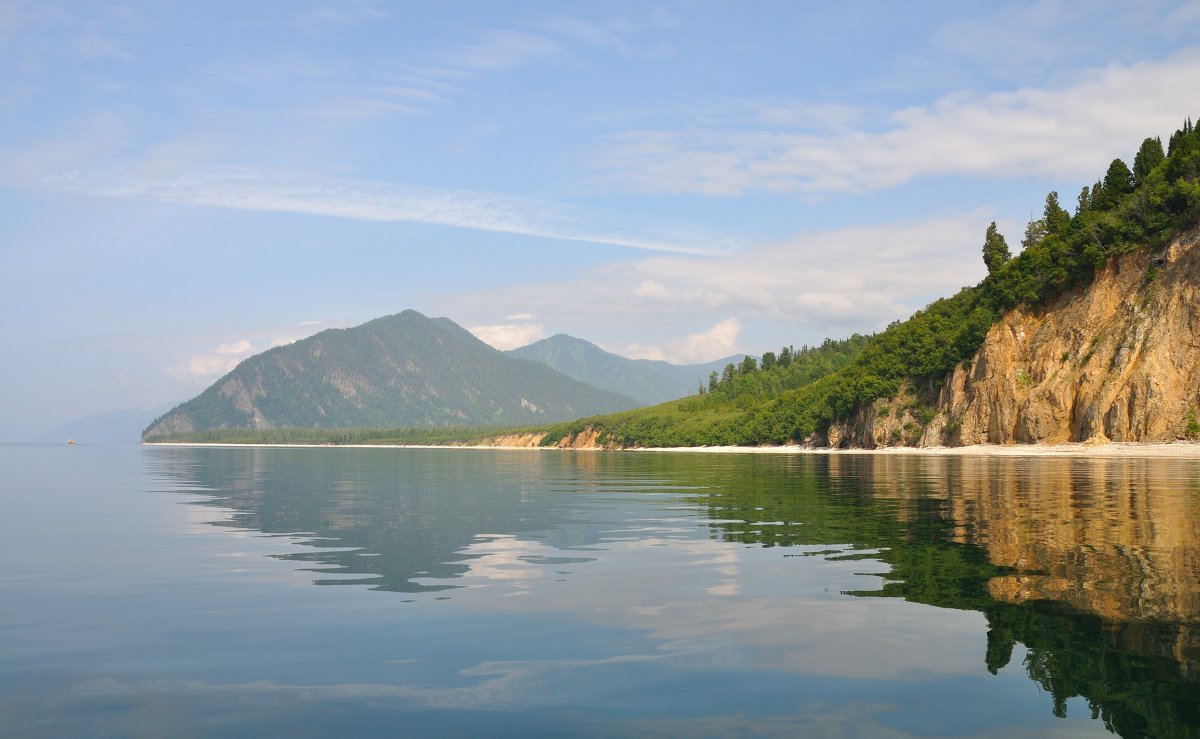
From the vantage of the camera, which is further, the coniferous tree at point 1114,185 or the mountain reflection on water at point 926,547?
the coniferous tree at point 1114,185

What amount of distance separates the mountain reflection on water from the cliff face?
67.1 m

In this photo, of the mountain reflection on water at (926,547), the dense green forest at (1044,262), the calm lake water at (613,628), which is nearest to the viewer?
the calm lake water at (613,628)

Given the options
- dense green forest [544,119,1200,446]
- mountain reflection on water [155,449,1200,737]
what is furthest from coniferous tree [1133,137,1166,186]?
mountain reflection on water [155,449,1200,737]

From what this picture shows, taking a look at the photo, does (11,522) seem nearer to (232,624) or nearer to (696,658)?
(232,624)

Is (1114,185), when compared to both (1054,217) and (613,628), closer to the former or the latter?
(1054,217)

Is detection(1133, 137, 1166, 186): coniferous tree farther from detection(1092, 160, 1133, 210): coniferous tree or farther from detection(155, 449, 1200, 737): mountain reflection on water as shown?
detection(155, 449, 1200, 737): mountain reflection on water

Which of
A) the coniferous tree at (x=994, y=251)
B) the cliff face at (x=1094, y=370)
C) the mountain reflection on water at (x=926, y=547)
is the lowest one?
the mountain reflection on water at (x=926, y=547)

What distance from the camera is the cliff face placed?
112m

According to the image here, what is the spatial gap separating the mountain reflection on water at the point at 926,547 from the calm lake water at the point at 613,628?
110 millimetres

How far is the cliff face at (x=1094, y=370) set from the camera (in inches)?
4405

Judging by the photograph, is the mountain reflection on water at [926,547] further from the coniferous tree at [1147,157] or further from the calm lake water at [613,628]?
the coniferous tree at [1147,157]

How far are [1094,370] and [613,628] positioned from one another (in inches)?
5085

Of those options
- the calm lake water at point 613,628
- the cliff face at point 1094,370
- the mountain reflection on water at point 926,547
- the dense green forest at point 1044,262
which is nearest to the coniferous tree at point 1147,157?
the dense green forest at point 1044,262

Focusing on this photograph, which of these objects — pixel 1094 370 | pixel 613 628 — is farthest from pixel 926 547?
pixel 1094 370
